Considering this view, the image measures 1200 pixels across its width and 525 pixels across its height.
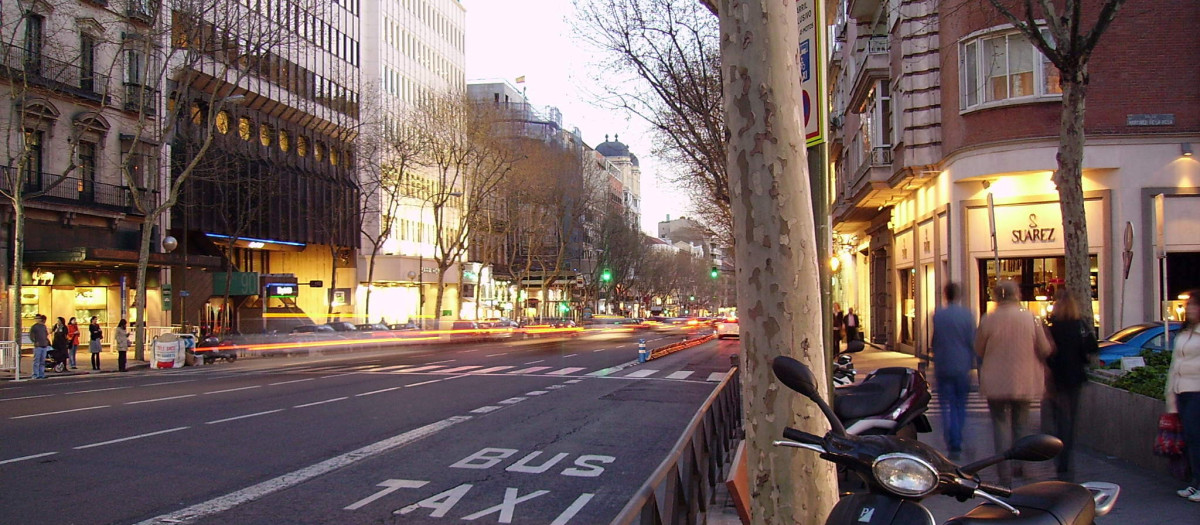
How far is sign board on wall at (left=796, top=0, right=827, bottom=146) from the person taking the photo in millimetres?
5891

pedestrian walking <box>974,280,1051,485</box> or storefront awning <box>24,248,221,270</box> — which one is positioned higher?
storefront awning <box>24,248,221,270</box>

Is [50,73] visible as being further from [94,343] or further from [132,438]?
[132,438]

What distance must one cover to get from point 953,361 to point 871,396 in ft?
6.60

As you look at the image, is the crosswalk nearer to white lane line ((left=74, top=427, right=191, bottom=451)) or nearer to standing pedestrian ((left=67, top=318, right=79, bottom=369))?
standing pedestrian ((left=67, top=318, right=79, bottom=369))

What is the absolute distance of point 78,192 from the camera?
33938mm

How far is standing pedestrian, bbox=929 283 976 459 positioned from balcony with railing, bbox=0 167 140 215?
30632 mm

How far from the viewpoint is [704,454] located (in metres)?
7.11

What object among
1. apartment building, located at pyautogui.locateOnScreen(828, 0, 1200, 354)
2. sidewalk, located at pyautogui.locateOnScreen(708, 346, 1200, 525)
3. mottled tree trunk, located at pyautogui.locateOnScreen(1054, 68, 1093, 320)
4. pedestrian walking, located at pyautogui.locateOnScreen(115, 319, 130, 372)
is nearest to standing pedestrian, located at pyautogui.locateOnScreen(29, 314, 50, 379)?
pedestrian walking, located at pyautogui.locateOnScreen(115, 319, 130, 372)

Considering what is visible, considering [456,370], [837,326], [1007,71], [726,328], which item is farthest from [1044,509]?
[726,328]

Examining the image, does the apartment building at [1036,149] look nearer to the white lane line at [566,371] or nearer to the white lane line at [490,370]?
the white lane line at [566,371]

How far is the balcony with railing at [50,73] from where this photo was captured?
26.4 meters

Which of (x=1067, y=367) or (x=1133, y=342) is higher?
(x=1067, y=367)

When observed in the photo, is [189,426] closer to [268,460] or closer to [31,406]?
[268,460]

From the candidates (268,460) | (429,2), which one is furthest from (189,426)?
(429,2)
